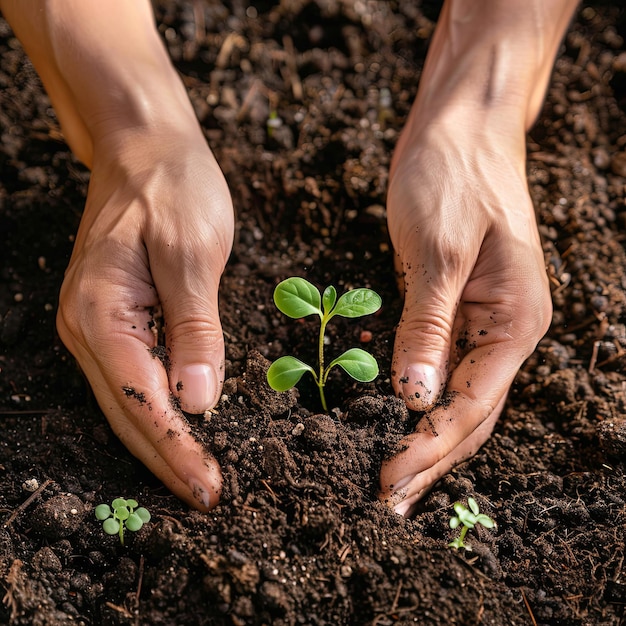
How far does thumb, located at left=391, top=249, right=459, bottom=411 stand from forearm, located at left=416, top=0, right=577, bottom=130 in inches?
29.2

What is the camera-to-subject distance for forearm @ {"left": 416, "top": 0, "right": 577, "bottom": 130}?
89.1 inches

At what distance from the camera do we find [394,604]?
5.03ft

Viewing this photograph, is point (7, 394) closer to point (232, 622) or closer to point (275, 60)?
point (232, 622)

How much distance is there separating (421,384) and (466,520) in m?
0.41

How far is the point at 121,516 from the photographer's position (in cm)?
167

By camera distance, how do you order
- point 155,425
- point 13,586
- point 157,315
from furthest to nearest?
point 157,315
point 155,425
point 13,586

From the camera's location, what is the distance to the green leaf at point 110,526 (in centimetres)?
165

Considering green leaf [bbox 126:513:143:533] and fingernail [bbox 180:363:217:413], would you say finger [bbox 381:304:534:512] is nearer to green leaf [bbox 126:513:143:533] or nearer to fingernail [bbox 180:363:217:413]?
fingernail [bbox 180:363:217:413]

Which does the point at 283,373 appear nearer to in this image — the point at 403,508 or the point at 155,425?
the point at 155,425

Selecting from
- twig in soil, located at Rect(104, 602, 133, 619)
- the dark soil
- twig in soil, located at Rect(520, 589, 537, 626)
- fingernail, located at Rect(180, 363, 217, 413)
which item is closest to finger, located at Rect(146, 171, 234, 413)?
fingernail, located at Rect(180, 363, 217, 413)

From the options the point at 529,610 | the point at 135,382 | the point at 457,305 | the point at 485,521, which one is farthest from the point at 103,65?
the point at 529,610

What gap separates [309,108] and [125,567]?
2124 millimetres

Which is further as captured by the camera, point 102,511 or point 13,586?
point 102,511

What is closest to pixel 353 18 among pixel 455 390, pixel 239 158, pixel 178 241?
pixel 239 158
